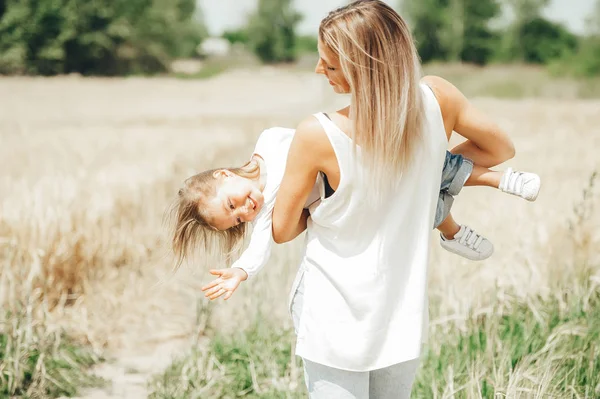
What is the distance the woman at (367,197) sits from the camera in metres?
1.82

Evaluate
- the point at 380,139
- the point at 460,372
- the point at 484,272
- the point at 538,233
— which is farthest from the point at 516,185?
the point at 538,233

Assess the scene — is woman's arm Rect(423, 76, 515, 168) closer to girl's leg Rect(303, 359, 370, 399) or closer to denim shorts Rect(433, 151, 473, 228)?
denim shorts Rect(433, 151, 473, 228)

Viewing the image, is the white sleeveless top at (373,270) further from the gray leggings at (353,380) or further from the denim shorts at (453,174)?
the denim shorts at (453,174)

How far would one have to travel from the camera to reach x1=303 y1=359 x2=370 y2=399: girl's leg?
2.02 meters

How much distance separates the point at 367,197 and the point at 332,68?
343mm

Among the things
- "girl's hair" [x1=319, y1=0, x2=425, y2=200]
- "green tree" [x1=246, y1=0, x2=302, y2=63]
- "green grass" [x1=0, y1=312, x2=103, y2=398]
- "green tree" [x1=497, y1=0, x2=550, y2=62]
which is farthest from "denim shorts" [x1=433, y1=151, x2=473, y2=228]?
"green tree" [x1=246, y1=0, x2=302, y2=63]

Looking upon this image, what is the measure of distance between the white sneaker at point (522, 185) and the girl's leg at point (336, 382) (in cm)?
67

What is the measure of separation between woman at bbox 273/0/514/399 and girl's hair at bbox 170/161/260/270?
25cm

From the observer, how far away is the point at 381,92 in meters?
1.83

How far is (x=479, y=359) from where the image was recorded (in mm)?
3027

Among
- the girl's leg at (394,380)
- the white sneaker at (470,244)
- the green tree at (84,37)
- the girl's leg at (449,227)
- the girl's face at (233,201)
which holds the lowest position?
the green tree at (84,37)

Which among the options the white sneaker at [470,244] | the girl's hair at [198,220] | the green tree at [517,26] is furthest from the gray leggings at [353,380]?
the green tree at [517,26]

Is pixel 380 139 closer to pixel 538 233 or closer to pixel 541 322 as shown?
pixel 541 322

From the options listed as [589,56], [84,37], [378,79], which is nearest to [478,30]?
[589,56]
